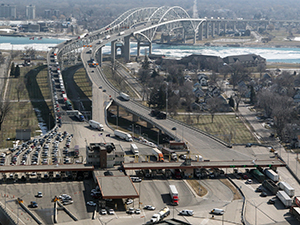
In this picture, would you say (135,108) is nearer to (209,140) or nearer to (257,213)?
(209,140)

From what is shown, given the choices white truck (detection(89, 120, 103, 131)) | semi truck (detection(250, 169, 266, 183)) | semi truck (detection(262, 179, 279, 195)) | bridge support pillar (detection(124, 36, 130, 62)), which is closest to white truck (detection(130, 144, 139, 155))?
white truck (detection(89, 120, 103, 131))

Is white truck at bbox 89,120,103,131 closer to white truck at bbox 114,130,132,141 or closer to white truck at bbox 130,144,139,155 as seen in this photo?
white truck at bbox 114,130,132,141

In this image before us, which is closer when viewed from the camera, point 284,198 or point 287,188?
point 284,198

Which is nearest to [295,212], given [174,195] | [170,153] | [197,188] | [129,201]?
[197,188]

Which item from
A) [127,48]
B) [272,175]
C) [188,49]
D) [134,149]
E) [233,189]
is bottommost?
[233,189]

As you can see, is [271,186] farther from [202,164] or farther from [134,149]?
[134,149]

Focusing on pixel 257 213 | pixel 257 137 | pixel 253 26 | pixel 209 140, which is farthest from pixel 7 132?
pixel 253 26
